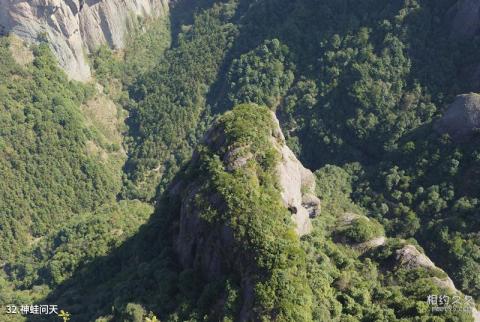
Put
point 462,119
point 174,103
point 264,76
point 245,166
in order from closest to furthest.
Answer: point 245,166, point 462,119, point 264,76, point 174,103

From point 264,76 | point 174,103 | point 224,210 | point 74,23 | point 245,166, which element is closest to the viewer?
point 224,210

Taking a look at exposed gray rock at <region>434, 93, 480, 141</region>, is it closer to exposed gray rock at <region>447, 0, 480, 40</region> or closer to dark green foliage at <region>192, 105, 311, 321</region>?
exposed gray rock at <region>447, 0, 480, 40</region>

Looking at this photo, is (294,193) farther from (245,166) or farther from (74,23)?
(74,23)

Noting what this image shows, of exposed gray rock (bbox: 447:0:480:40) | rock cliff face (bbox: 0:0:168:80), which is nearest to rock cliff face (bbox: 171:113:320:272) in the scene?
exposed gray rock (bbox: 447:0:480:40)

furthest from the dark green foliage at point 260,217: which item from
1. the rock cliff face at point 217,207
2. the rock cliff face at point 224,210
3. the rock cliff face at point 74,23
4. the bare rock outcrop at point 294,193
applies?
the rock cliff face at point 74,23

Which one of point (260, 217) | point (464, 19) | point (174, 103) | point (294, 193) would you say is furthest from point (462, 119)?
point (174, 103)

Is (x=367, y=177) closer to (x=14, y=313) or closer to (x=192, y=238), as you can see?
(x=192, y=238)
